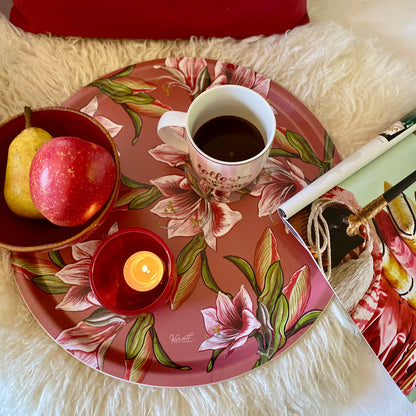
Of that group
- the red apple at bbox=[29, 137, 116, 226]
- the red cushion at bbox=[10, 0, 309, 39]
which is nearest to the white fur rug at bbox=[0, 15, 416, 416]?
the red cushion at bbox=[10, 0, 309, 39]

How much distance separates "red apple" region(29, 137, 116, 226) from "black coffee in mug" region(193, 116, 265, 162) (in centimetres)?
13

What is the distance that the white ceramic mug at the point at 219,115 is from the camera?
39 centimetres

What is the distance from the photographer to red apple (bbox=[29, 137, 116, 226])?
0.39 metres

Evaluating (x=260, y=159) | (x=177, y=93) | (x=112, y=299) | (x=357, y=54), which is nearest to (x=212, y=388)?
(x=112, y=299)

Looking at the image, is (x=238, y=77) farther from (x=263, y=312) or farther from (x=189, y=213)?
(x=263, y=312)

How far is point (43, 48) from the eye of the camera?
0.55m

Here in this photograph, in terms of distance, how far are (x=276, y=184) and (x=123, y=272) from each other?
22 centimetres

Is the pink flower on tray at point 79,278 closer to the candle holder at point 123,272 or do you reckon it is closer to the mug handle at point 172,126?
the candle holder at point 123,272

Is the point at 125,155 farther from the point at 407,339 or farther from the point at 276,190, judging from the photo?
the point at 407,339

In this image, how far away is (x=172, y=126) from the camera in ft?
1.35

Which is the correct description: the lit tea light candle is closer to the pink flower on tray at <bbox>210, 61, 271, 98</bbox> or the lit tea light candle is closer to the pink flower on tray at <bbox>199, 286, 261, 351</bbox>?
the pink flower on tray at <bbox>199, 286, 261, 351</bbox>

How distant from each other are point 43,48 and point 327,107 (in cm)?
43

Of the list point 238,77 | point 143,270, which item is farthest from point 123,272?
point 238,77

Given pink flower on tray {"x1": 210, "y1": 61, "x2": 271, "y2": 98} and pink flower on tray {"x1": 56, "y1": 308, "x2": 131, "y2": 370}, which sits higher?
pink flower on tray {"x1": 210, "y1": 61, "x2": 271, "y2": 98}
